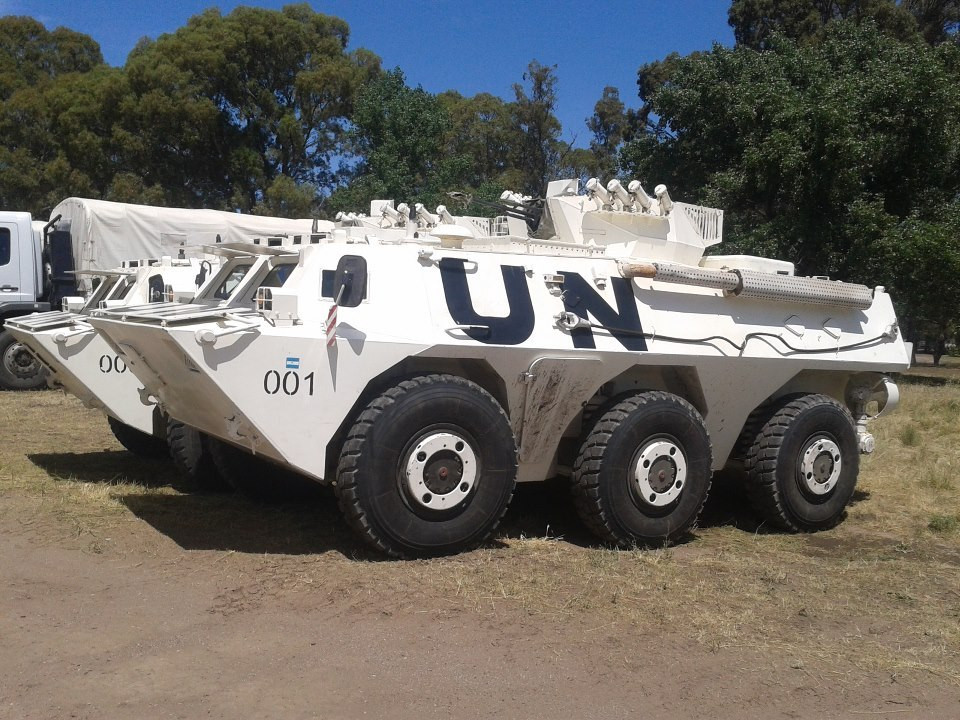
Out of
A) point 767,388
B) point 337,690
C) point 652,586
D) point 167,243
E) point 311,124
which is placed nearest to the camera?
point 337,690

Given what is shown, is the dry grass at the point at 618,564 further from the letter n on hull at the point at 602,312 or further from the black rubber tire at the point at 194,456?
the letter n on hull at the point at 602,312

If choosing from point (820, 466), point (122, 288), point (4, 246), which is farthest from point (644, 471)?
point (4, 246)

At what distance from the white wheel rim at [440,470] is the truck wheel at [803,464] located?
8.80 feet

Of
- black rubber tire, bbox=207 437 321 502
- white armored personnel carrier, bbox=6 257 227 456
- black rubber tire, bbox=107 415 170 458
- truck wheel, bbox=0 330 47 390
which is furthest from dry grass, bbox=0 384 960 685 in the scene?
truck wheel, bbox=0 330 47 390

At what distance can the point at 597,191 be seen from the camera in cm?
812

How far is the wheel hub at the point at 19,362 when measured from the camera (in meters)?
15.4

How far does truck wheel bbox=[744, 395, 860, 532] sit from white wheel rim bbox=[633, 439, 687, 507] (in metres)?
1.04

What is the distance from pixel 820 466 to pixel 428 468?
353 centimetres

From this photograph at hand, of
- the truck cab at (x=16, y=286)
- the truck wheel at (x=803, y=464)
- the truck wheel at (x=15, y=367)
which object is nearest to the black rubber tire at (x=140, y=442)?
the truck wheel at (x=803, y=464)

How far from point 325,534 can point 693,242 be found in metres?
3.77

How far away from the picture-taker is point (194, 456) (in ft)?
28.4

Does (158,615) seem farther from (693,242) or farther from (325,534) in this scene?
(693,242)

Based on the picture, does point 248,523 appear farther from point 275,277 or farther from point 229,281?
point 275,277

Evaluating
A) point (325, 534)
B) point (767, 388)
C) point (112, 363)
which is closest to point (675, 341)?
point (767, 388)
